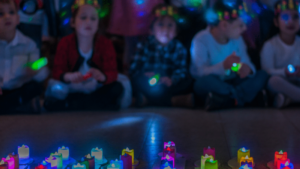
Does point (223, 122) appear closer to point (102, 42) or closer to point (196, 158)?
point (196, 158)

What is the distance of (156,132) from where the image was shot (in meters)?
1.74

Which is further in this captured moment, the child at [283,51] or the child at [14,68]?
the child at [283,51]

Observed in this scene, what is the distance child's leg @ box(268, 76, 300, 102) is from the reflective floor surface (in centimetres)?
11

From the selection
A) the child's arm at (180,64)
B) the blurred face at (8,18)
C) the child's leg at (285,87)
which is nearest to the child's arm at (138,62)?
the child's arm at (180,64)

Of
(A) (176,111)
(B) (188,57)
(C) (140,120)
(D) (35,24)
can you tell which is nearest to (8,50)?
(D) (35,24)

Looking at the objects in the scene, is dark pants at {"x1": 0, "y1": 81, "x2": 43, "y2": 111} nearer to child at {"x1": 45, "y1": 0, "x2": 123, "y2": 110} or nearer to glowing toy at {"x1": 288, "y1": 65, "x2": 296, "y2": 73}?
child at {"x1": 45, "y1": 0, "x2": 123, "y2": 110}

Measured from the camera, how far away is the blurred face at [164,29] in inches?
98.8

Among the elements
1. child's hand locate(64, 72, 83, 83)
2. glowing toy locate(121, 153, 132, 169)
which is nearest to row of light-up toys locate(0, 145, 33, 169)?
glowing toy locate(121, 153, 132, 169)

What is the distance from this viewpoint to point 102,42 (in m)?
2.48

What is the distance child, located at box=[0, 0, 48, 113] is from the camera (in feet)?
7.20

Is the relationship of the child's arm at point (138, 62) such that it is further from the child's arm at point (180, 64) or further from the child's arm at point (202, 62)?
the child's arm at point (202, 62)

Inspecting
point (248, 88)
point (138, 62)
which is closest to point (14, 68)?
point (138, 62)

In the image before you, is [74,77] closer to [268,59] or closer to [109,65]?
[109,65]

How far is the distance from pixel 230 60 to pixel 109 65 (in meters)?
0.91
